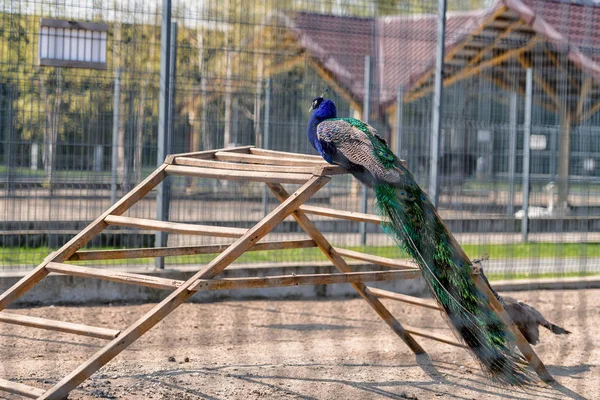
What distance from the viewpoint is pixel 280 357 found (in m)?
5.68

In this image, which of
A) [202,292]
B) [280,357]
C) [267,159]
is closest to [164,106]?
[202,292]

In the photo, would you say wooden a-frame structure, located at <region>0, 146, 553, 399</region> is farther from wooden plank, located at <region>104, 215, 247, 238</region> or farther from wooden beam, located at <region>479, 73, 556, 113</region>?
wooden beam, located at <region>479, 73, 556, 113</region>

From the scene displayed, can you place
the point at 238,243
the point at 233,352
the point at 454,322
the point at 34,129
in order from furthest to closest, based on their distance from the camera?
the point at 34,129
the point at 233,352
the point at 454,322
the point at 238,243

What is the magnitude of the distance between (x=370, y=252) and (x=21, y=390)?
5.15m

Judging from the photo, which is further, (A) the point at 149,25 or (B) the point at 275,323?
(A) the point at 149,25

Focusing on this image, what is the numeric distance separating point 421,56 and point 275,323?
11.4 ft

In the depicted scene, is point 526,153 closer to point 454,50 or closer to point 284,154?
point 454,50

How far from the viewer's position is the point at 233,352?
577 centimetres

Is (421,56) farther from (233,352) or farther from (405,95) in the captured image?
(233,352)

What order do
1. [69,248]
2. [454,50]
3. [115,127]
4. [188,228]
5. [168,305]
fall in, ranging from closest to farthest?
[168,305] → [188,228] → [69,248] → [115,127] → [454,50]

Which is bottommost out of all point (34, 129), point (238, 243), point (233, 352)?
point (233, 352)

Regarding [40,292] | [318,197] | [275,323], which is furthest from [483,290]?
[318,197]

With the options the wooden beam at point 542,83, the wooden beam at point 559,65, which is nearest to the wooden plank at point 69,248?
the wooden beam at point 542,83

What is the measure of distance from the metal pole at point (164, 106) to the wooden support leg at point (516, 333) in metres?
3.44
